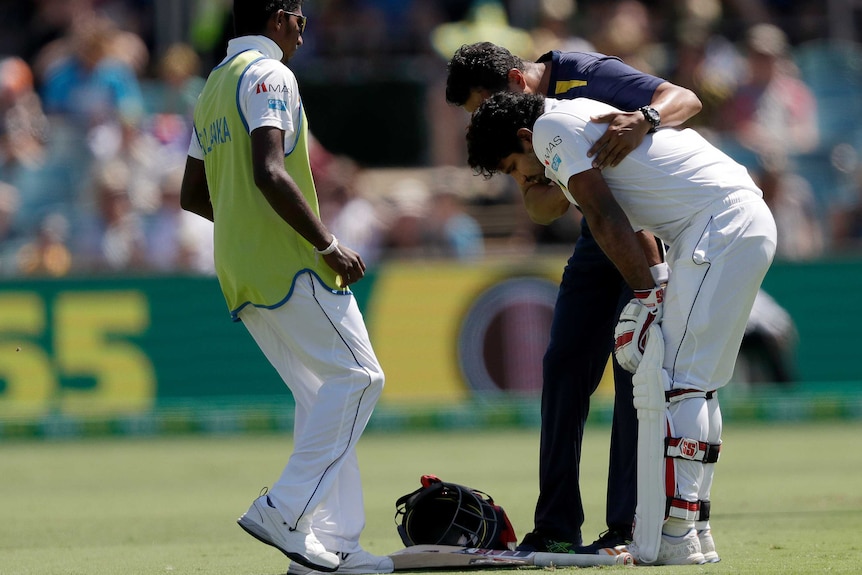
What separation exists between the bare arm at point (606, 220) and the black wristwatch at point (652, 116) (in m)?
0.34

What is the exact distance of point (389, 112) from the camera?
16.9 metres

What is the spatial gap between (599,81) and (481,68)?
0.54m

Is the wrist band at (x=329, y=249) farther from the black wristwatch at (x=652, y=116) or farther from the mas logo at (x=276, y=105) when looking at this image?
the black wristwatch at (x=652, y=116)

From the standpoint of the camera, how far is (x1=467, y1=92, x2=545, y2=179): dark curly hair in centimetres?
593

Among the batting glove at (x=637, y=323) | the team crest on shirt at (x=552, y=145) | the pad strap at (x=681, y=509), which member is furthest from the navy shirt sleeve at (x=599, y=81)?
the pad strap at (x=681, y=509)

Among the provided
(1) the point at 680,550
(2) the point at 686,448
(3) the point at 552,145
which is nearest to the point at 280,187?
(3) the point at 552,145

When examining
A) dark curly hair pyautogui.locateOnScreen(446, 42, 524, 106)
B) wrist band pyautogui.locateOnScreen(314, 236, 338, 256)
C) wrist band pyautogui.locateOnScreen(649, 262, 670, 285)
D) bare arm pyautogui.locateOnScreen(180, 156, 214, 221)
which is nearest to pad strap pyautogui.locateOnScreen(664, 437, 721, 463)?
wrist band pyautogui.locateOnScreen(649, 262, 670, 285)

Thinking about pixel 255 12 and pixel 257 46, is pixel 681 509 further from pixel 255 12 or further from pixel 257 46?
pixel 255 12

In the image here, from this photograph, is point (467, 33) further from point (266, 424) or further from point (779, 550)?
point (779, 550)

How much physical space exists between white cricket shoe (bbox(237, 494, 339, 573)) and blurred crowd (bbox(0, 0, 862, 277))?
8879mm

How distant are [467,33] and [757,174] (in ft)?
13.0

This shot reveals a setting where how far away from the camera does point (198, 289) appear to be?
1405cm

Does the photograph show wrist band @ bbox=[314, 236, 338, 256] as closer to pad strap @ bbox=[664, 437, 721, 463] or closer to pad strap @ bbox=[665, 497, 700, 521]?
pad strap @ bbox=[664, 437, 721, 463]

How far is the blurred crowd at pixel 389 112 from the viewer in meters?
14.9
